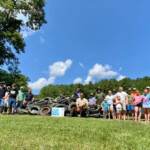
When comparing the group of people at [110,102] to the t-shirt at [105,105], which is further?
the t-shirt at [105,105]

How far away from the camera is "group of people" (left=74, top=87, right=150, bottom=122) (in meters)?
9.38

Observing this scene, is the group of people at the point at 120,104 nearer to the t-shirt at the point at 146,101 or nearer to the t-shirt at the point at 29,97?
the t-shirt at the point at 146,101

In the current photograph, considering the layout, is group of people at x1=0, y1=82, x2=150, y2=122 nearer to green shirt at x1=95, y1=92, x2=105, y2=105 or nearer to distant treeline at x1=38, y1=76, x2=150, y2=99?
green shirt at x1=95, y1=92, x2=105, y2=105

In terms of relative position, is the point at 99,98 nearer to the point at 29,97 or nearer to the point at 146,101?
the point at 146,101

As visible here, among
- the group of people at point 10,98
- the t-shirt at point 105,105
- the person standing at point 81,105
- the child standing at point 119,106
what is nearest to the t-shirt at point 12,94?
the group of people at point 10,98

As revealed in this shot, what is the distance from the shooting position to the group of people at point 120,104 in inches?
369

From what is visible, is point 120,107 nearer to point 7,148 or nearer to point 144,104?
point 144,104

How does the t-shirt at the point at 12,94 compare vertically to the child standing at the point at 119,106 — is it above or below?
above

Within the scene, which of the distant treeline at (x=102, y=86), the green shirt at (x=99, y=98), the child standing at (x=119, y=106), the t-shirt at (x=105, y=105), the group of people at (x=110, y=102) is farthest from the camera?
the distant treeline at (x=102, y=86)

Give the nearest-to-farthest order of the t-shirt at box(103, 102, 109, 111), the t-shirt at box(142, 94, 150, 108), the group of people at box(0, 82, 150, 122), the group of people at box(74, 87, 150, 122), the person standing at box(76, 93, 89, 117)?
the t-shirt at box(142, 94, 150, 108) < the group of people at box(74, 87, 150, 122) < the group of people at box(0, 82, 150, 122) < the t-shirt at box(103, 102, 109, 111) < the person standing at box(76, 93, 89, 117)

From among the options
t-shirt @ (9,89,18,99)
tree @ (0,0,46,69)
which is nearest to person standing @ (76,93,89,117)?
t-shirt @ (9,89,18,99)

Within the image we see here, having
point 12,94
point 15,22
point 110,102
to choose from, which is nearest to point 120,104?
point 110,102

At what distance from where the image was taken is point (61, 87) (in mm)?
81500

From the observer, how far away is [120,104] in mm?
9898
